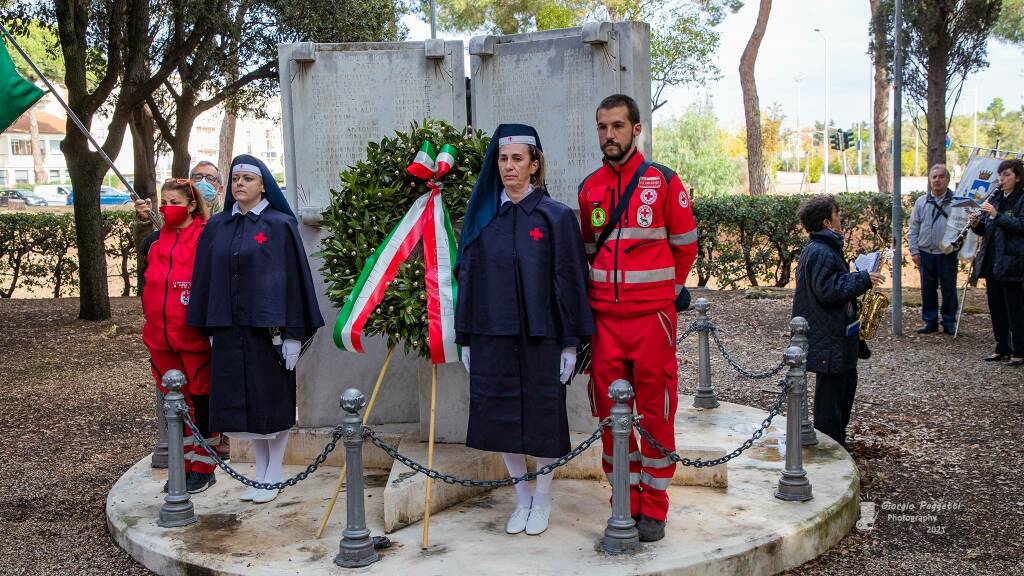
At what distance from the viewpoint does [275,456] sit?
19.1 ft

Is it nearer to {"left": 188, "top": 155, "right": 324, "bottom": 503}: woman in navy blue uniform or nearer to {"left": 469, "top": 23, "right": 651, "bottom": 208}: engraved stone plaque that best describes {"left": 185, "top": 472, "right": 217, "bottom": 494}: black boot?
{"left": 188, "top": 155, "right": 324, "bottom": 503}: woman in navy blue uniform

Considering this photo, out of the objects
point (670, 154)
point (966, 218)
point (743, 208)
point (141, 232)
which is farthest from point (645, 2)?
point (141, 232)

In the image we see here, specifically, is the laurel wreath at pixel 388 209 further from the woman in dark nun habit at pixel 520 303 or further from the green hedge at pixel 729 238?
the green hedge at pixel 729 238

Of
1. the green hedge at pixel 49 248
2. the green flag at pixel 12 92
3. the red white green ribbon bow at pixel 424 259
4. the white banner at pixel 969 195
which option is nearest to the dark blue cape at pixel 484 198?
the red white green ribbon bow at pixel 424 259

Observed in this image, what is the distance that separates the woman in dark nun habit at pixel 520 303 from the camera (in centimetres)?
479

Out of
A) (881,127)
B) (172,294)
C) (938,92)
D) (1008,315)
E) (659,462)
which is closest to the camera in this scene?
(659,462)

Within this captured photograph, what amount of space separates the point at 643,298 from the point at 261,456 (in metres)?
2.66

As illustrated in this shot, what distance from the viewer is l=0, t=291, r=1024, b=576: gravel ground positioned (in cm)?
511

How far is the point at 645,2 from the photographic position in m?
29.2

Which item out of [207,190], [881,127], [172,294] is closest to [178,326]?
[172,294]

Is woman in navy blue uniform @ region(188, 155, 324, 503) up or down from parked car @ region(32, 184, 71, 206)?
down

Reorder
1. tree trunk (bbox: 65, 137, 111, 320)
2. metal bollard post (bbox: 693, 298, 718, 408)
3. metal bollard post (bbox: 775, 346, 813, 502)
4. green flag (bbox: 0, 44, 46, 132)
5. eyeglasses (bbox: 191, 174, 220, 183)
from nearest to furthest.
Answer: metal bollard post (bbox: 775, 346, 813, 502) → eyeglasses (bbox: 191, 174, 220, 183) → green flag (bbox: 0, 44, 46, 132) → metal bollard post (bbox: 693, 298, 718, 408) → tree trunk (bbox: 65, 137, 111, 320)

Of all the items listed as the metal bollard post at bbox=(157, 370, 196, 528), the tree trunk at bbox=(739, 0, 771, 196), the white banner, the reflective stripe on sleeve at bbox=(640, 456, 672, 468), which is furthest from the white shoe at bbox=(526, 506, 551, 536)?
the tree trunk at bbox=(739, 0, 771, 196)

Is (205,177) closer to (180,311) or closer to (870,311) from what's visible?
(180,311)
